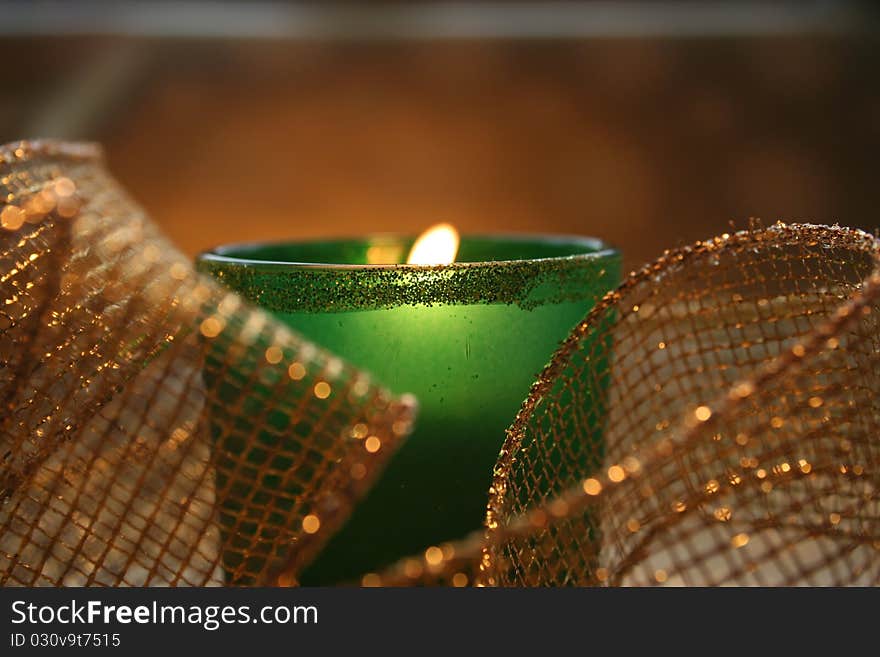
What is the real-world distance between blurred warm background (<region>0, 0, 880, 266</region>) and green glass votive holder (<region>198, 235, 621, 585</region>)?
0.29 meters

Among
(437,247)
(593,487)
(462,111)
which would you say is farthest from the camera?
(462,111)

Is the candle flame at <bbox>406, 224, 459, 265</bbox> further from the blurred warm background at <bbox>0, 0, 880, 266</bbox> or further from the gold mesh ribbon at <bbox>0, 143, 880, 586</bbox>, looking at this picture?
the blurred warm background at <bbox>0, 0, 880, 266</bbox>

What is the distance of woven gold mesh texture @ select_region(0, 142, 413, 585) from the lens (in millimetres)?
209

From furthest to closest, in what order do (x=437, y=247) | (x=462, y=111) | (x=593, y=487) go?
(x=462, y=111) < (x=437, y=247) < (x=593, y=487)

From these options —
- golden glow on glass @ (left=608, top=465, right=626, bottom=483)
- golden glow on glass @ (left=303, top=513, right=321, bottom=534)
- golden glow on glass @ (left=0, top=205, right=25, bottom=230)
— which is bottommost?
golden glow on glass @ (left=303, top=513, right=321, bottom=534)

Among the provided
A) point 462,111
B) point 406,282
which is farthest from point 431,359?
point 462,111

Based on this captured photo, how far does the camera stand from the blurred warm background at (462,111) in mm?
557

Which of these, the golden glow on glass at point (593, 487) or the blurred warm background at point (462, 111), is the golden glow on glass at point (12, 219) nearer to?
the golden glow on glass at point (593, 487)

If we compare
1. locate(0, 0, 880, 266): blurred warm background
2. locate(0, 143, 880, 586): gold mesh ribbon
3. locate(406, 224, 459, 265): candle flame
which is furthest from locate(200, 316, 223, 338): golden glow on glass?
locate(0, 0, 880, 266): blurred warm background

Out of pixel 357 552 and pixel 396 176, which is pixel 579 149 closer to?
pixel 396 176

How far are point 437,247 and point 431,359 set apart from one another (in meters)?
0.10

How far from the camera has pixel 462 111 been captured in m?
0.58

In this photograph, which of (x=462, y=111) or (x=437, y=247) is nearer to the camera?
(x=437, y=247)

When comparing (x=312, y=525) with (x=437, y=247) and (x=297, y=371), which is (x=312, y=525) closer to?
(x=297, y=371)
